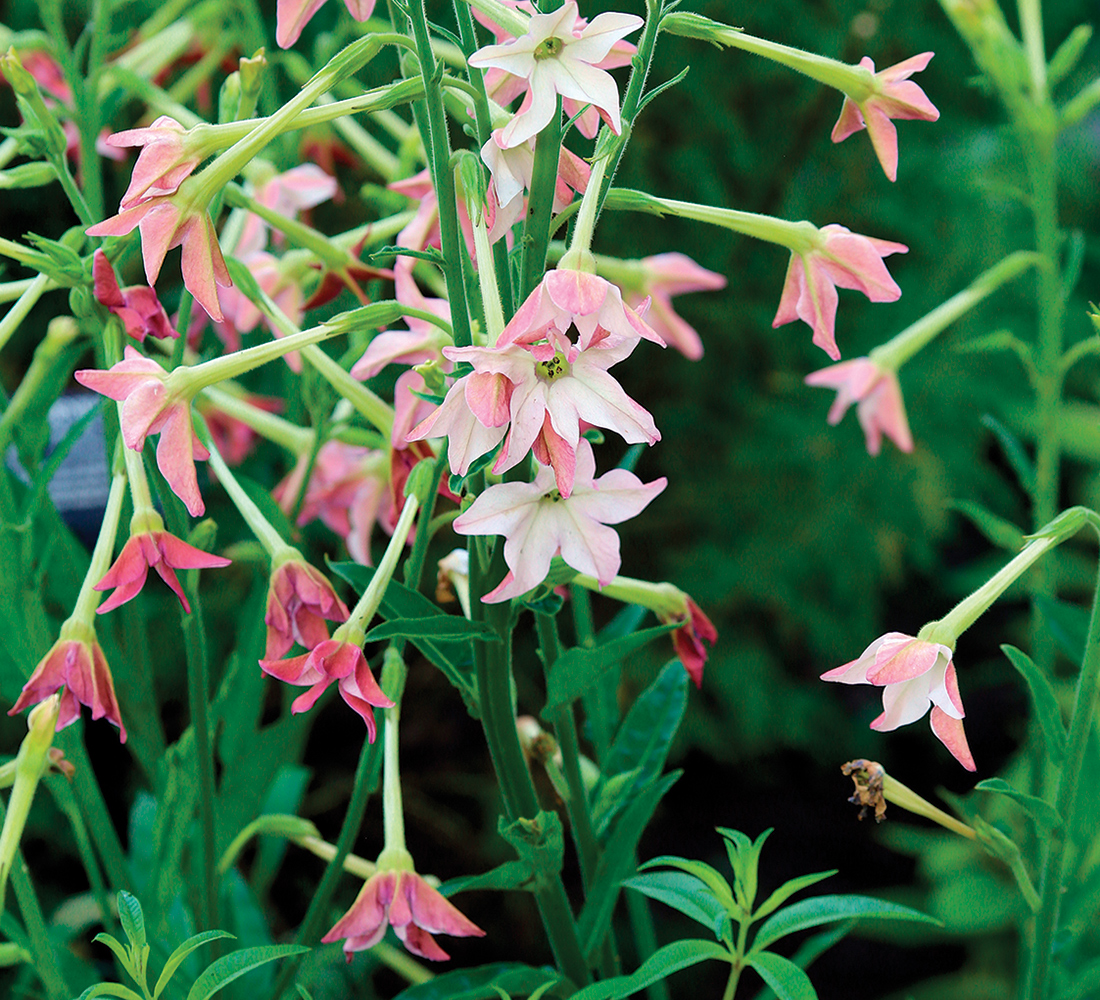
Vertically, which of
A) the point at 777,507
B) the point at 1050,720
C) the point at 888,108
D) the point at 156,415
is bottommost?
the point at 777,507

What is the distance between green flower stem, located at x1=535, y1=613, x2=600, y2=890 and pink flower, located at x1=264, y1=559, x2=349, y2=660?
8 cm

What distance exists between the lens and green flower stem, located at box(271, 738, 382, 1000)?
1.44 ft

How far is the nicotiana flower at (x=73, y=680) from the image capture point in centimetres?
40

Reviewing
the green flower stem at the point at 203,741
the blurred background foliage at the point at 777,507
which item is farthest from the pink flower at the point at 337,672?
the blurred background foliage at the point at 777,507

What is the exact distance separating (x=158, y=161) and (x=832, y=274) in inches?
9.2

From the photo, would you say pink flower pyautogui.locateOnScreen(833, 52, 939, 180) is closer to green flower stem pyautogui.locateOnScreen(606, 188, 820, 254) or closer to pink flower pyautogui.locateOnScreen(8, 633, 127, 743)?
green flower stem pyautogui.locateOnScreen(606, 188, 820, 254)

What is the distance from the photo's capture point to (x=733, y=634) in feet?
4.78

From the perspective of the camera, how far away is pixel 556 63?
1.05 ft

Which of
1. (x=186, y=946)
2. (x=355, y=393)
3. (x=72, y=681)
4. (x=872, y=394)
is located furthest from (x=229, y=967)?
(x=872, y=394)

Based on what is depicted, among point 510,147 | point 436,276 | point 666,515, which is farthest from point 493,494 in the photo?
point 666,515

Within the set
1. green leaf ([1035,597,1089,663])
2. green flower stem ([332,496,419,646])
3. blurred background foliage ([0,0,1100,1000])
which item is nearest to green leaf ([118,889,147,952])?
green flower stem ([332,496,419,646])

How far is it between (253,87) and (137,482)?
0.17 m

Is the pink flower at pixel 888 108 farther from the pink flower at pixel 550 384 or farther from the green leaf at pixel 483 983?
the green leaf at pixel 483 983

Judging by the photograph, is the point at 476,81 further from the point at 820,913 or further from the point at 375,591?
the point at 820,913
